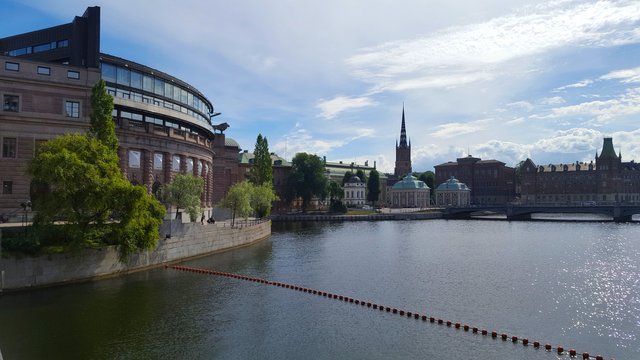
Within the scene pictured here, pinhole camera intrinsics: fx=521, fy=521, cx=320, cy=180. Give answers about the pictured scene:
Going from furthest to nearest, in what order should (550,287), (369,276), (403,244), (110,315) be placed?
(403,244) → (369,276) → (550,287) → (110,315)

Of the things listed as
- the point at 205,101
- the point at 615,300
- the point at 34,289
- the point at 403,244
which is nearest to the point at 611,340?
the point at 615,300

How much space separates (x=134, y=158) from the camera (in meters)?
76.7

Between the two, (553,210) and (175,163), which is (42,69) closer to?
(175,163)

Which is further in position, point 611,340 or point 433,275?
point 433,275

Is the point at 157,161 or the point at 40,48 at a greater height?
the point at 40,48

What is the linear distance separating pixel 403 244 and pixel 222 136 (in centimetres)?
5633

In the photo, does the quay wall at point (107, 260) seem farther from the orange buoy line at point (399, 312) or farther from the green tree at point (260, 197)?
the green tree at point (260, 197)

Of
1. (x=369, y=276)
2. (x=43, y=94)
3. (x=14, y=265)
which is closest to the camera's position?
(x=14, y=265)

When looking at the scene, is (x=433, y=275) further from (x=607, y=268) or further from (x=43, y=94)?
(x=43, y=94)

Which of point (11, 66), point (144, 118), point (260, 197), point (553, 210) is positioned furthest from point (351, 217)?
point (11, 66)

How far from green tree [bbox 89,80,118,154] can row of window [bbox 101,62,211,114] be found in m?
21.5

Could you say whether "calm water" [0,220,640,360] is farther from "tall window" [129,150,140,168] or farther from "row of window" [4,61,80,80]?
"row of window" [4,61,80,80]

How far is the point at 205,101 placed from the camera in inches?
4395

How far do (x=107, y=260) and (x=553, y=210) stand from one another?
472ft
